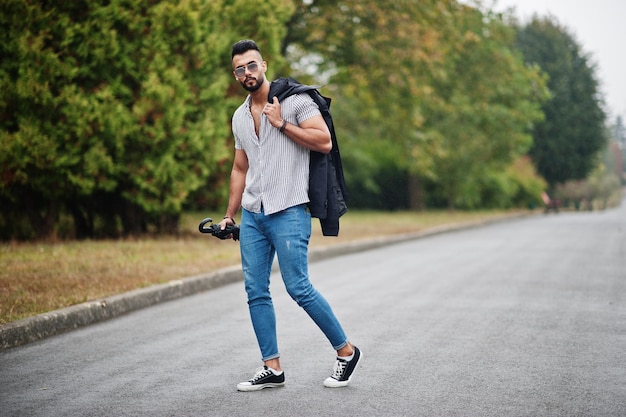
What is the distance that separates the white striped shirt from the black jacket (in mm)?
39

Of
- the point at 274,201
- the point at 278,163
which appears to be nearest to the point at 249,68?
the point at 278,163

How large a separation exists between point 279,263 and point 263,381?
69 centimetres

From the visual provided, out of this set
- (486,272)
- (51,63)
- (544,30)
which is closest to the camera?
(486,272)

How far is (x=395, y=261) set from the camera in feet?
44.4

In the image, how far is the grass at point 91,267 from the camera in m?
7.81

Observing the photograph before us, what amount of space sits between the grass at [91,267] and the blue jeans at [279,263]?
267 centimetres

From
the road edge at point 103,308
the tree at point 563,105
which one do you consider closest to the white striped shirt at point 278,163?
the road edge at point 103,308

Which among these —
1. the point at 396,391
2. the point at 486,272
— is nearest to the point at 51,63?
the point at 486,272

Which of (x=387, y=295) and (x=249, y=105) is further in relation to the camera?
(x=387, y=295)

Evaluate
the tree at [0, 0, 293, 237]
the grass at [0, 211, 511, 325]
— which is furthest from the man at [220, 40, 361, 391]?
the tree at [0, 0, 293, 237]

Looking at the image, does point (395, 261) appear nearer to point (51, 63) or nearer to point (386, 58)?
point (51, 63)

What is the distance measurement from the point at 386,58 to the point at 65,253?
34.3ft

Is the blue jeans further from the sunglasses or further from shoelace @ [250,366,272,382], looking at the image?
the sunglasses

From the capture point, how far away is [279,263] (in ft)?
15.9
